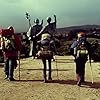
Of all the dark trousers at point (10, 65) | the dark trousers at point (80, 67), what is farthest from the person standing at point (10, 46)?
the dark trousers at point (80, 67)

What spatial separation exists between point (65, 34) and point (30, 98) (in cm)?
1739

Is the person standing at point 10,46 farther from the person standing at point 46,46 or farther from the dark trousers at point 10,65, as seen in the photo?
the person standing at point 46,46

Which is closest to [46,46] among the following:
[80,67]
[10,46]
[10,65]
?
[80,67]

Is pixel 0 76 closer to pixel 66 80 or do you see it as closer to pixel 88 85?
pixel 66 80

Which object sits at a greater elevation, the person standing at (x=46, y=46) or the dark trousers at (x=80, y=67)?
the person standing at (x=46, y=46)

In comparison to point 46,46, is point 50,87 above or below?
below

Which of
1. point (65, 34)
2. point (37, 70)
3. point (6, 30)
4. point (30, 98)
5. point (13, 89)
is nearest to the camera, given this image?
point (30, 98)

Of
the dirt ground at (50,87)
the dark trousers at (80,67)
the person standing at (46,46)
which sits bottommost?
the dirt ground at (50,87)

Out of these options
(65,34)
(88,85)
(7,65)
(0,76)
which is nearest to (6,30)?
(7,65)

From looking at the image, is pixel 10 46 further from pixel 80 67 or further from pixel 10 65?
pixel 80 67

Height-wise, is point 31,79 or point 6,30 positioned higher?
point 6,30

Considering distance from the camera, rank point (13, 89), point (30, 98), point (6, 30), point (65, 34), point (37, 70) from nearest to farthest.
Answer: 1. point (30, 98)
2. point (13, 89)
3. point (6, 30)
4. point (37, 70)
5. point (65, 34)

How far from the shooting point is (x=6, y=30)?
46.2 feet

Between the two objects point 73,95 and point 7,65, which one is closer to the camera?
point 73,95
